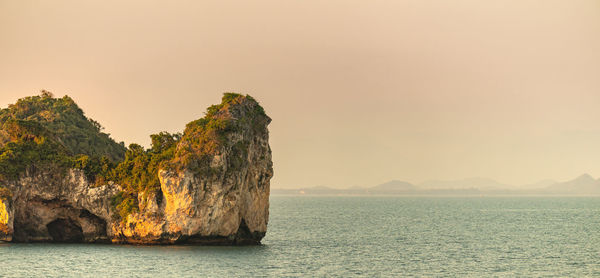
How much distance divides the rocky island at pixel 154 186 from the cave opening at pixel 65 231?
0.08 m

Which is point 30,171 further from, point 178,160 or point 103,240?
point 178,160

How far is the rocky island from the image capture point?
47.7 metres

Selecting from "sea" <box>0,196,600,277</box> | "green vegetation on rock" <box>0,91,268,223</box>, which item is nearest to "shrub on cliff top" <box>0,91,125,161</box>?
"green vegetation on rock" <box>0,91,268,223</box>

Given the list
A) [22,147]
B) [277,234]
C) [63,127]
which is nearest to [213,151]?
[22,147]

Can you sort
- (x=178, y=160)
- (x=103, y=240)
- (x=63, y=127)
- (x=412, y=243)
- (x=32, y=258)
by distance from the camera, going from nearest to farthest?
(x=32, y=258) → (x=178, y=160) → (x=103, y=240) → (x=412, y=243) → (x=63, y=127)

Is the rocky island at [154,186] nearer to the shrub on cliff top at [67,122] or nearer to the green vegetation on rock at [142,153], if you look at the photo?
the green vegetation on rock at [142,153]

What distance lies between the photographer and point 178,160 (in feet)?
157

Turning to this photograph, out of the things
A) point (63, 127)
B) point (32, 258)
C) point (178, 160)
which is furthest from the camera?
point (63, 127)

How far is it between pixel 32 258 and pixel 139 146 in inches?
524

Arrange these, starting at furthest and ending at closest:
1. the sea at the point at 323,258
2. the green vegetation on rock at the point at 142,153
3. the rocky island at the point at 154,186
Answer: the green vegetation on rock at the point at 142,153, the rocky island at the point at 154,186, the sea at the point at 323,258

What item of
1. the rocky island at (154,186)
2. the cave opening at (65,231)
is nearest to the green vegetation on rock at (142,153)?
the rocky island at (154,186)

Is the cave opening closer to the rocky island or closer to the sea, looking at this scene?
the rocky island

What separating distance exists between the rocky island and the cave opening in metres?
0.08

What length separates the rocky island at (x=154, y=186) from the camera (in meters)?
47.7
